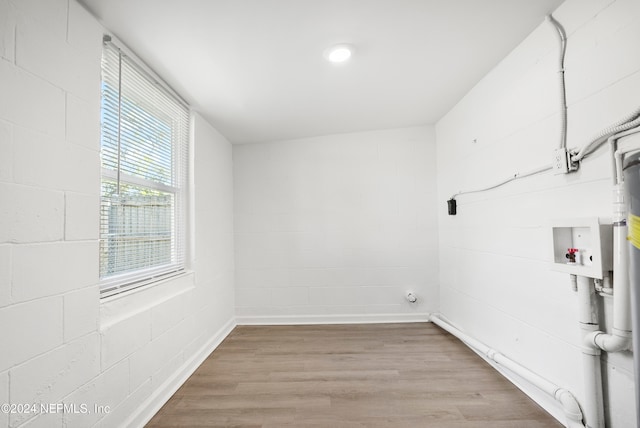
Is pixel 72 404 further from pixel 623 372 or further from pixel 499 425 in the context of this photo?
pixel 623 372

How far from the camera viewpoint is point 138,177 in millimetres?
1843

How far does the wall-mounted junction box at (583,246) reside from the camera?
127 centimetres

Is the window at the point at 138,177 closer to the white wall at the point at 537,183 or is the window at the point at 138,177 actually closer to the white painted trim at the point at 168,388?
the white painted trim at the point at 168,388

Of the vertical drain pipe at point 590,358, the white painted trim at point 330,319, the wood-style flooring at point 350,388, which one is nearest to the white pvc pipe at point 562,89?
the vertical drain pipe at point 590,358

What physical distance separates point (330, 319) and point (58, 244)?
2.75m

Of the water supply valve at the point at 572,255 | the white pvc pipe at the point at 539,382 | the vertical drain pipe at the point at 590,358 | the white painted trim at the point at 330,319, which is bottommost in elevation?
the white painted trim at the point at 330,319

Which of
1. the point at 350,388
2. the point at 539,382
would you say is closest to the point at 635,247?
the point at 539,382

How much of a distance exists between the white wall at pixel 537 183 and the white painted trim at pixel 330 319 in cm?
67

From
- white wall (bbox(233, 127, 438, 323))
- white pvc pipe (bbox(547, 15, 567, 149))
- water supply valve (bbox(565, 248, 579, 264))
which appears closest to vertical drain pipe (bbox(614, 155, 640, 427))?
water supply valve (bbox(565, 248, 579, 264))

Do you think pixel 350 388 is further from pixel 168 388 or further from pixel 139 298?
pixel 139 298

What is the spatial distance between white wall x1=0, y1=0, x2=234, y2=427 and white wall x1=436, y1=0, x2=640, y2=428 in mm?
2437

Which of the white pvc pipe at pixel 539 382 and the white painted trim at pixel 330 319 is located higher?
the white pvc pipe at pixel 539 382

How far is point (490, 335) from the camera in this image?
88.1 inches

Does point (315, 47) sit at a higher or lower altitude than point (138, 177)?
higher
